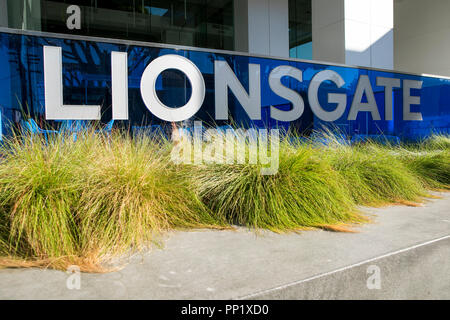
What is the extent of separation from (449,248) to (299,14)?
38.7 ft

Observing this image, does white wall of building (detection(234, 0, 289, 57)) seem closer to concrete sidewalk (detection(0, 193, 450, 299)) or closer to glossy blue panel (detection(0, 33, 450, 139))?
glossy blue panel (detection(0, 33, 450, 139))

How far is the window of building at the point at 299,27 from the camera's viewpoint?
1256cm

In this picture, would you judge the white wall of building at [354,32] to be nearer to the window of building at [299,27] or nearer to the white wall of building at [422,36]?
the window of building at [299,27]

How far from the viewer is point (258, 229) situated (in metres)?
2.99

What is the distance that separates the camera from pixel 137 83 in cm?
481

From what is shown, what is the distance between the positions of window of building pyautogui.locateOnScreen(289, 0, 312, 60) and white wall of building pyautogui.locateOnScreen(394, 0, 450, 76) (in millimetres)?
4002

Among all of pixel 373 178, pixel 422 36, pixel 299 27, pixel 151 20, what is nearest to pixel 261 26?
pixel 299 27

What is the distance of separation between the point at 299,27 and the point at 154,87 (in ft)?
31.0

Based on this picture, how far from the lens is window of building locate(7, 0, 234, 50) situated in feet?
35.2

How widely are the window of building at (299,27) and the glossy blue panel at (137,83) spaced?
19.1 feet

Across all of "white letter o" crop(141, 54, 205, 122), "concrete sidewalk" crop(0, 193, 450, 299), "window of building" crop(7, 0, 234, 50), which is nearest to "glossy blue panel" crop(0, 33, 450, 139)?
"white letter o" crop(141, 54, 205, 122)

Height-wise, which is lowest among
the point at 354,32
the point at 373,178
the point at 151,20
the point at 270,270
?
the point at 270,270

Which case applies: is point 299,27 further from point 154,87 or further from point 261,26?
point 154,87

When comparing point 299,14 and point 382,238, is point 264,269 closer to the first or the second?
point 382,238
